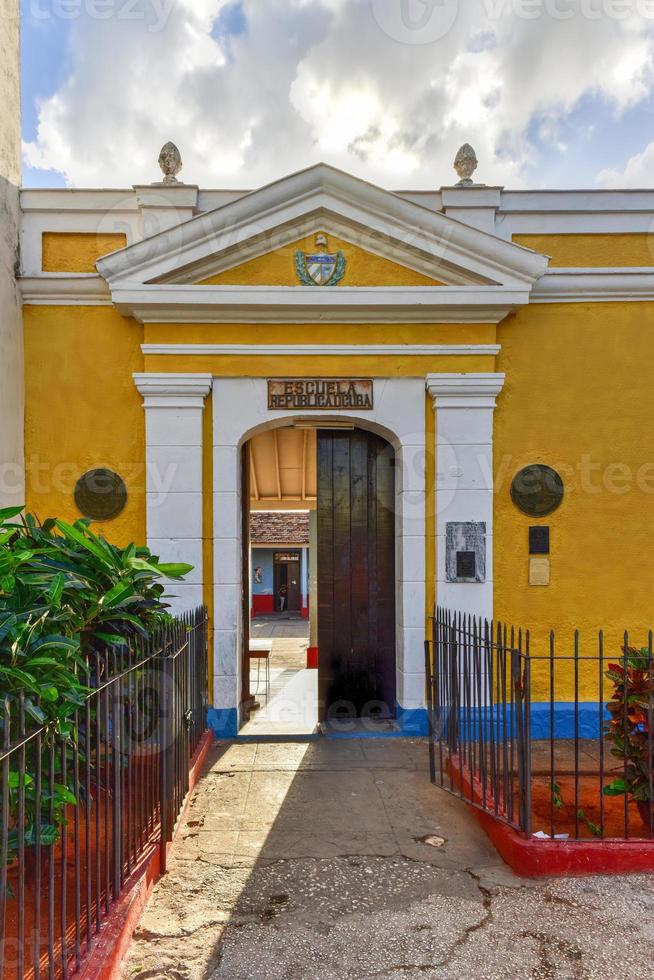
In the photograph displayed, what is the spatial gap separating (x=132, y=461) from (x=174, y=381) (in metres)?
0.94

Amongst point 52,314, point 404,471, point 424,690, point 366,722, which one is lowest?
point 366,722

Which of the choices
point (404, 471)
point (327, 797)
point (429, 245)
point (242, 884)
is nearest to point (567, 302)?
point (429, 245)

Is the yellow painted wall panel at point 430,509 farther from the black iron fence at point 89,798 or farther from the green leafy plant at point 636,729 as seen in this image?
the black iron fence at point 89,798

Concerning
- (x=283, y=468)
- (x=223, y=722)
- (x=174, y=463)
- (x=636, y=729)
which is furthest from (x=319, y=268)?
(x=283, y=468)

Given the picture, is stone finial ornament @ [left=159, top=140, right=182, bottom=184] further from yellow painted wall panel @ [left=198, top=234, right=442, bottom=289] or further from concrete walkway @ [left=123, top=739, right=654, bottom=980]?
concrete walkway @ [left=123, top=739, right=654, bottom=980]

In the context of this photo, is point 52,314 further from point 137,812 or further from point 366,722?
point 366,722

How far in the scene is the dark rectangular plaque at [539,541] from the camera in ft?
20.8

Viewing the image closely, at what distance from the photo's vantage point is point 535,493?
20.9 feet

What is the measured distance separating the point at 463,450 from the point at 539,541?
1239 millimetres

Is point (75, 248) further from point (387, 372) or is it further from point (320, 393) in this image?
point (387, 372)

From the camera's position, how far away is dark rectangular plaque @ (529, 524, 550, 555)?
6352 mm

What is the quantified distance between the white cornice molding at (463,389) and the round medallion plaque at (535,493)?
0.85 metres

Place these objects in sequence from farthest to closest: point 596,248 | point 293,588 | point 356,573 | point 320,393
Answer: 1. point 293,588
2. point 356,573
3. point 596,248
4. point 320,393

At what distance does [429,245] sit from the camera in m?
6.17
